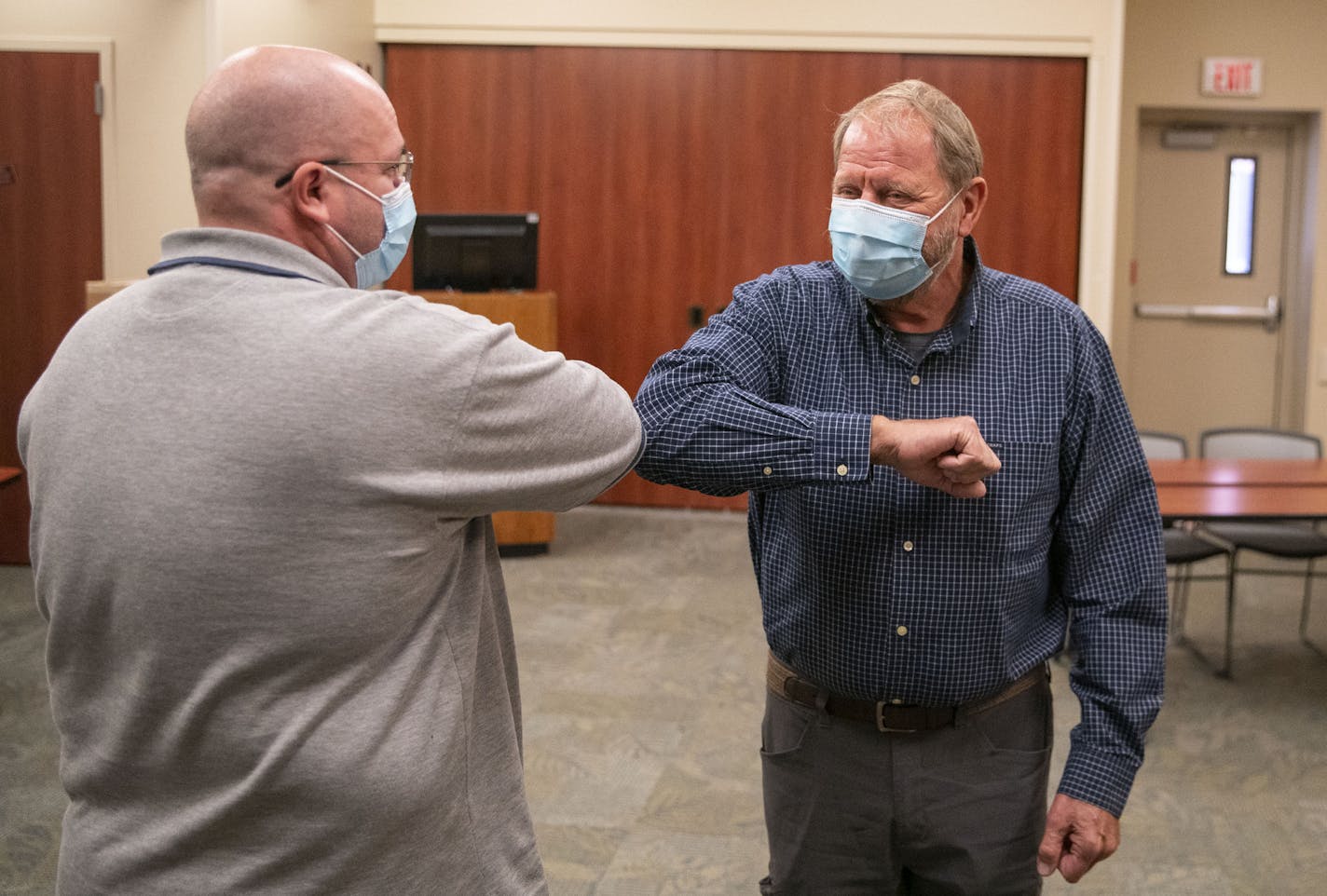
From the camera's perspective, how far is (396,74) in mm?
7922

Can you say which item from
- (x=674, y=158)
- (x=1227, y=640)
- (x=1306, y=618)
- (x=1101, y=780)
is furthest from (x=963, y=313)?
(x=674, y=158)

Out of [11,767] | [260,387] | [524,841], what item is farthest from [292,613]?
[11,767]

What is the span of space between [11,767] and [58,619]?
9.69 feet

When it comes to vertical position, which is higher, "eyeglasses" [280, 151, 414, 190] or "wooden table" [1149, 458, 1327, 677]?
"eyeglasses" [280, 151, 414, 190]

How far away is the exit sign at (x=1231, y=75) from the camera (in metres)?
8.11

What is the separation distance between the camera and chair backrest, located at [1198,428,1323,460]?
588 cm

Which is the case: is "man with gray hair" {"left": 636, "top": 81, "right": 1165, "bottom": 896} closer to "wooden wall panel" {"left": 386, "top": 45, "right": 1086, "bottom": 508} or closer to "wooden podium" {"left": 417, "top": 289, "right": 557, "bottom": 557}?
"wooden podium" {"left": 417, "top": 289, "right": 557, "bottom": 557}

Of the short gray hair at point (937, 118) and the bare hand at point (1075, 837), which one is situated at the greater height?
the short gray hair at point (937, 118)

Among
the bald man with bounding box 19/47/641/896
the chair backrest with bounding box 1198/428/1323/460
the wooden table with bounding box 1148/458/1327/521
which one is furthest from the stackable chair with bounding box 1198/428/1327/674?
the bald man with bounding box 19/47/641/896

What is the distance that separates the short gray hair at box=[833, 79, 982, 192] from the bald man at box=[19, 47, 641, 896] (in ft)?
2.40

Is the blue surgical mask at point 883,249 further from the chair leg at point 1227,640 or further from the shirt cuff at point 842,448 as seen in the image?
the chair leg at point 1227,640

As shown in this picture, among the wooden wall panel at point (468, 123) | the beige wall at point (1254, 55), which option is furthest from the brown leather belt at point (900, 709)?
the beige wall at point (1254, 55)

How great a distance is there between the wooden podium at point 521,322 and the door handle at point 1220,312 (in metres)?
4.20

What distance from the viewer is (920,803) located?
1751 mm
